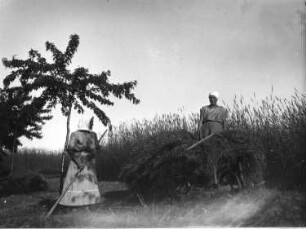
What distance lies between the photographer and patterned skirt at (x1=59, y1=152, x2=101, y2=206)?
662cm

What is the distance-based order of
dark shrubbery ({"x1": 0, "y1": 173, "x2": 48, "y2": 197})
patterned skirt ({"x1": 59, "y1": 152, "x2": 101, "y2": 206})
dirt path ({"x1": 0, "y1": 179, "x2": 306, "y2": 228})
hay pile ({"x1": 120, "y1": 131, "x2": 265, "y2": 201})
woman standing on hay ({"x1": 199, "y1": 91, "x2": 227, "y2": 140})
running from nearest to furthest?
1. dirt path ({"x1": 0, "y1": 179, "x2": 306, "y2": 228})
2. hay pile ({"x1": 120, "y1": 131, "x2": 265, "y2": 201})
3. patterned skirt ({"x1": 59, "y1": 152, "x2": 101, "y2": 206})
4. woman standing on hay ({"x1": 199, "y1": 91, "x2": 227, "y2": 140})
5. dark shrubbery ({"x1": 0, "y1": 173, "x2": 48, "y2": 197})

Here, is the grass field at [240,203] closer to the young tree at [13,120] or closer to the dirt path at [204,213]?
the dirt path at [204,213]

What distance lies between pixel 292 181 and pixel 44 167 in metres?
18.0

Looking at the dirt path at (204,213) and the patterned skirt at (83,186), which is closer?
the dirt path at (204,213)

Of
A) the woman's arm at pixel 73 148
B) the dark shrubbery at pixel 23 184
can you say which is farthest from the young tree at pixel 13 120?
the woman's arm at pixel 73 148

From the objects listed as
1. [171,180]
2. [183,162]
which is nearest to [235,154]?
[183,162]

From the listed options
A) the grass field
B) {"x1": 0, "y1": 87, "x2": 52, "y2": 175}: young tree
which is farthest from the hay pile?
{"x1": 0, "y1": 87, "x2": 52, "y2": 175}: young tree

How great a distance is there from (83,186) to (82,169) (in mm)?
349

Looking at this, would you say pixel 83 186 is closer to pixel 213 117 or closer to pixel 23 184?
pixel 213 117

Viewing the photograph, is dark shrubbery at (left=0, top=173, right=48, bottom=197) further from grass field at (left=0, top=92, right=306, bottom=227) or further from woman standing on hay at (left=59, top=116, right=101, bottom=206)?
woman standing on hay at (left=59, top=116, right=101, bottom=206)

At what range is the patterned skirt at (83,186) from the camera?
6.62m

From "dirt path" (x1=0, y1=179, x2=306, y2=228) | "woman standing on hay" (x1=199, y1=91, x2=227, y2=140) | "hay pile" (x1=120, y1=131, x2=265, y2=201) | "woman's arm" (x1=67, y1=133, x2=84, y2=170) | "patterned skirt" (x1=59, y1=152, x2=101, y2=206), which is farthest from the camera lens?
"woman standing on hay" (x1=199, y1=91, x2=227, y2=140)

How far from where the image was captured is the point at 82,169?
6.71m

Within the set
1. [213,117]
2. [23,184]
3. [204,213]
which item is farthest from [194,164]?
[23,184]
